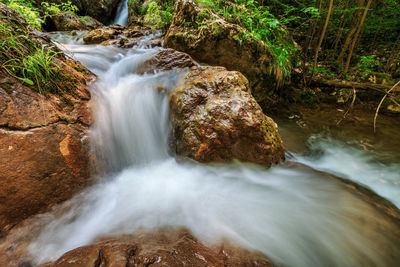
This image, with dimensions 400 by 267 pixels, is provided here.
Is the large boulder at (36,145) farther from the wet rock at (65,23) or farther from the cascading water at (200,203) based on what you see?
the wet rock at (65,23)

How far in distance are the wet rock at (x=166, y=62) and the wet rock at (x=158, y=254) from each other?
2.85 m

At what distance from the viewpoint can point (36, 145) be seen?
60.9 inches

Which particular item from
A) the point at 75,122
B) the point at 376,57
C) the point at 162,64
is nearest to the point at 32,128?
the point at 75,122

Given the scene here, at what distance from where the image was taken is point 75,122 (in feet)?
6.36

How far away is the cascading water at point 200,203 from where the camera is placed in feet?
5.01

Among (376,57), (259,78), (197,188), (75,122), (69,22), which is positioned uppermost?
(69,22)

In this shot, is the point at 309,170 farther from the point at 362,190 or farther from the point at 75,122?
the point at 75,122

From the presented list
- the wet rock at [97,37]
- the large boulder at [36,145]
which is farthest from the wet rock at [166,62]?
the wet rock at [97,37]

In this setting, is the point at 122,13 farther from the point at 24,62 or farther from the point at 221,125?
the point at 221,125

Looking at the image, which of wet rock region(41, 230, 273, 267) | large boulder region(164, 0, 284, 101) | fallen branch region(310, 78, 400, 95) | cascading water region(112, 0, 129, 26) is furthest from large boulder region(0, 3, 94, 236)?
cascading water region(112, 0, 129, 26)

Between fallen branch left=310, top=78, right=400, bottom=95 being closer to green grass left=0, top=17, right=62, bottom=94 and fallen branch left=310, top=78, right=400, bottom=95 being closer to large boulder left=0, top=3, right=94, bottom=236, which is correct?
large boulder left=0, top=3, right=94, bottom=236

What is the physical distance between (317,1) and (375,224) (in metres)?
5.98

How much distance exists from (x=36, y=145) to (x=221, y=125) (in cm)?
199

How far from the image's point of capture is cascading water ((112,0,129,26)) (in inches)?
460
